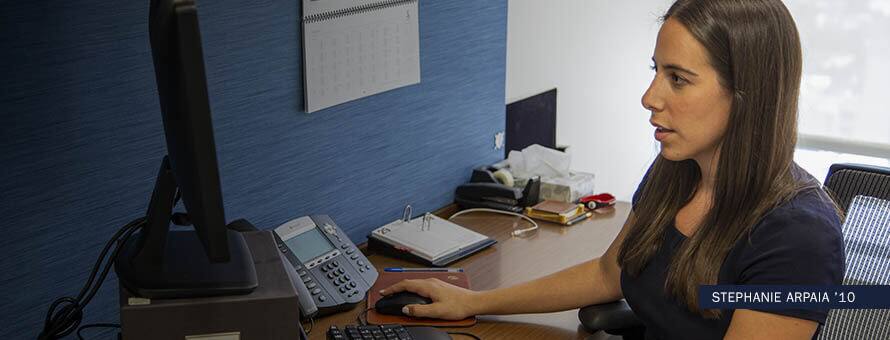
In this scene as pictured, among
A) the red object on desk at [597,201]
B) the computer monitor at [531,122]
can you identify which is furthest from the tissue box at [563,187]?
the computer monitor at [531,122]

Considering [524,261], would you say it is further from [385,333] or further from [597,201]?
[385,333]

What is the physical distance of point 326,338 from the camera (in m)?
1.64

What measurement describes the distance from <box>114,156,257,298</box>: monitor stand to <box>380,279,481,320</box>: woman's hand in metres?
0.46

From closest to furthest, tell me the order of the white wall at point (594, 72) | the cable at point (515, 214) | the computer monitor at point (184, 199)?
the computer monitor at point (184, 199)
the cable at point (515, 214)
the white wall at point (594, 72)

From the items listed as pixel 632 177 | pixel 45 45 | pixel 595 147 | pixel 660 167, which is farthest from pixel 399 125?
pixel 632 177

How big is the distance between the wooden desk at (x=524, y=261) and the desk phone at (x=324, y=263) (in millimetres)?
39

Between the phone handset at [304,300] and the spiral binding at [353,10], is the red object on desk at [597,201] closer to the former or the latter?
the spiral binding at [353,10]

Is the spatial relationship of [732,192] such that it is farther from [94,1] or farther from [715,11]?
[94,1]

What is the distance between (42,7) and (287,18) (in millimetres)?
535

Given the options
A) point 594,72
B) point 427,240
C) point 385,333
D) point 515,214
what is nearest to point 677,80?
point 385,333

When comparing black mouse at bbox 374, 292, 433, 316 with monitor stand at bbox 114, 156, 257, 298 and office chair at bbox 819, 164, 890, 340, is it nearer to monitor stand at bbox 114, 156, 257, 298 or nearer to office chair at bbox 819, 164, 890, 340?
→ monitor stand at bbox 114, 156, 257, 298

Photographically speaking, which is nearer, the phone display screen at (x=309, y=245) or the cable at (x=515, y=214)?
the phone display screen at (x=309, y=245)

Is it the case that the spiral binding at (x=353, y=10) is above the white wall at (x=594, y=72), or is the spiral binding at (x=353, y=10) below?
above

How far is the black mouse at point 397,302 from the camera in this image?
5.82 ft
